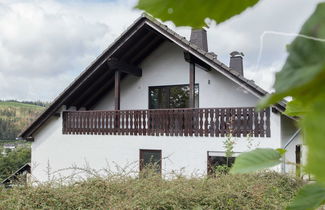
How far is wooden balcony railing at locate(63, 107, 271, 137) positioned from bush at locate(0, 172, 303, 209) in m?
2.89

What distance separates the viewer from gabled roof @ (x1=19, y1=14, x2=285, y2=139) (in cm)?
891

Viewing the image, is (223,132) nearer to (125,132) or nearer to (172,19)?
(125,132)

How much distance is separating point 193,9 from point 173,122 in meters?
9.05

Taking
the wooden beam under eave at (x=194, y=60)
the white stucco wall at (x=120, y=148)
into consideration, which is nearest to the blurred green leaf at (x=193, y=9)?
the white stucco wall at (x=120, y=148)

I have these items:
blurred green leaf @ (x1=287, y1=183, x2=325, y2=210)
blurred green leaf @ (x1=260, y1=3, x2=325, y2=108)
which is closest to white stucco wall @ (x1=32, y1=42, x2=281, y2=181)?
blurred green leaf @ (x1=287, y1=183, x2=325, y2=210)

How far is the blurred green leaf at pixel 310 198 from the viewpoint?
0.30 meters

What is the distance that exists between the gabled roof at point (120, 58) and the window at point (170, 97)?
115cm

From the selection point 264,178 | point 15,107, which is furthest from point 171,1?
point 15,107

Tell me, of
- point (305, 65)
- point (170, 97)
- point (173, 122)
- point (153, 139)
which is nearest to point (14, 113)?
point (170, 97)

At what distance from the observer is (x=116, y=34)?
1002cm

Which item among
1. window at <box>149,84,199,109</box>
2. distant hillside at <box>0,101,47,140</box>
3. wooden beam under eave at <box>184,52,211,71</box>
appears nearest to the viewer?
wooden beam under eave at <box>184,52,211,71</box>

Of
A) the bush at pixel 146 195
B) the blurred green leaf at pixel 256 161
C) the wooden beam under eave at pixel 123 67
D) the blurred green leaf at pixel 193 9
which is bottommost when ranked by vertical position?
the bush at pixel 146 195

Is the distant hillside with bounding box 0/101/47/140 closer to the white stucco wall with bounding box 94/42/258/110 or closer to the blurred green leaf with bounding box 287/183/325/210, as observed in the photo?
the white stucco wall with bounding box 94/42/258/110

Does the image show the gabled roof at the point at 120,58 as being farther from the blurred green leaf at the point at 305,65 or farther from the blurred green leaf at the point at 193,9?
the blurred green leaf at the point at 305,65
